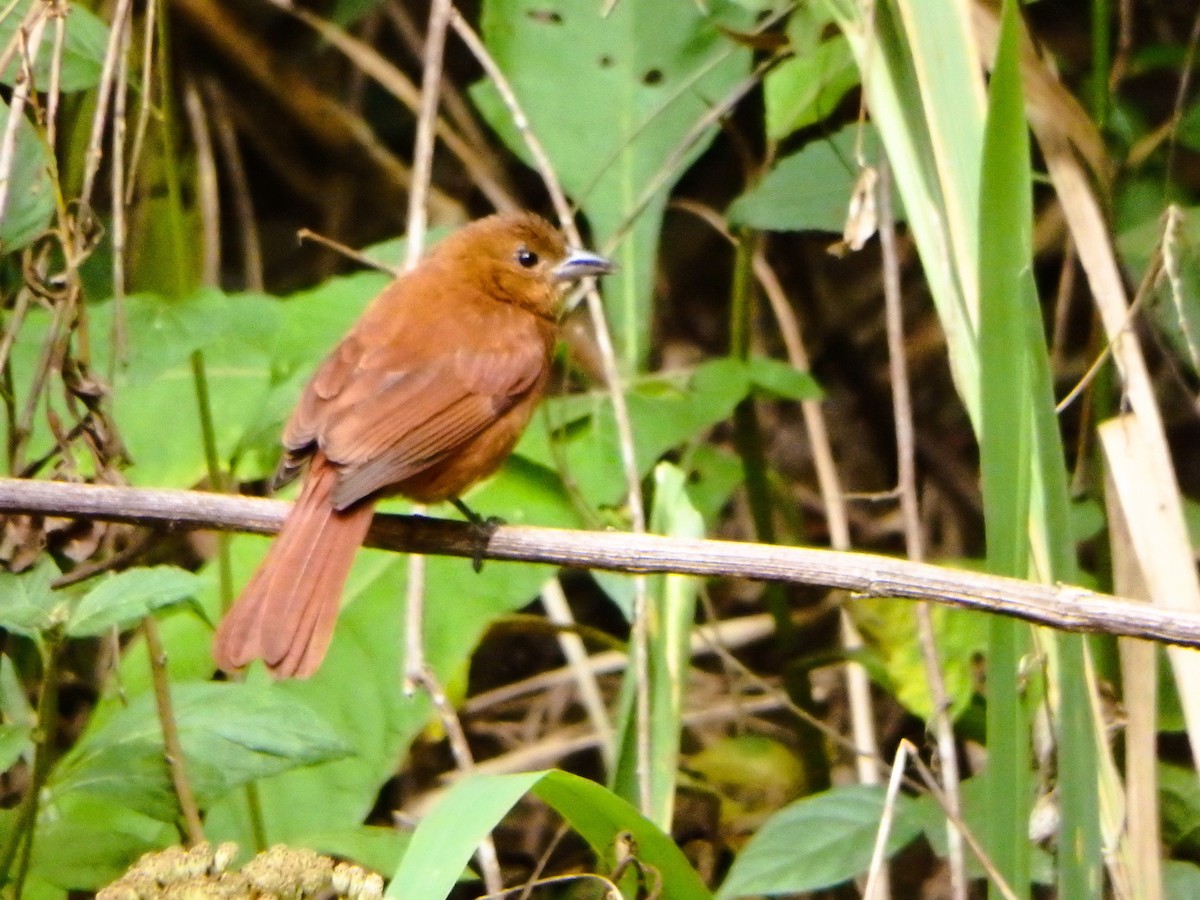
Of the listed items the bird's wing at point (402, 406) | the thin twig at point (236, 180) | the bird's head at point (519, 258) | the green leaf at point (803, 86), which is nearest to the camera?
the bird's wing at point (402, 406)

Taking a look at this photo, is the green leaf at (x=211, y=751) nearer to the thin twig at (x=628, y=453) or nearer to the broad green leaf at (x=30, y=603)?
the broad green leaf at (x=30, y=603)

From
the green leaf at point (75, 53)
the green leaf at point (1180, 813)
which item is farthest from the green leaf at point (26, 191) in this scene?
the green leaf at point (1180, 813)

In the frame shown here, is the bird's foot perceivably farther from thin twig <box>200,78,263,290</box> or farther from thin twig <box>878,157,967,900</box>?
thin twig <box>200,78,263,290</box>

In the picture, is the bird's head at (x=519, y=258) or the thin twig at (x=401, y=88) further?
the thin twig at (x=401, y=88)

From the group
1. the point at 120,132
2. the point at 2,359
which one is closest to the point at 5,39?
the point at 120,132

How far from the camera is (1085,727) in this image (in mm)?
2020

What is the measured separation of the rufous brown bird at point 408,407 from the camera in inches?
105

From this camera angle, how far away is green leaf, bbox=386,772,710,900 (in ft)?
6.02

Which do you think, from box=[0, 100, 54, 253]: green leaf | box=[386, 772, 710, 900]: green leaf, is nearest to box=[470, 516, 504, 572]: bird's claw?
box=[386, 772, 710, 900]: green leaf

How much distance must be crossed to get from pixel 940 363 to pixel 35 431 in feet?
9.77

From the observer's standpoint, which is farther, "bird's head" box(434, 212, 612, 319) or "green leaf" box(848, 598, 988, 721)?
"bird's head" box(434, 212, 612, 319)

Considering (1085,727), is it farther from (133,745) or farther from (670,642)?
(133,745)

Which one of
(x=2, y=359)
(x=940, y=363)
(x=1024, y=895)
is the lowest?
(x=1024, y=895)

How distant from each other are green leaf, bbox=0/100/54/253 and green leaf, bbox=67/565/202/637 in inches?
23.6
